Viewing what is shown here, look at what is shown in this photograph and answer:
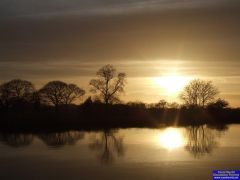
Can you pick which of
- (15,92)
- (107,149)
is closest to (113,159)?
(107,149)

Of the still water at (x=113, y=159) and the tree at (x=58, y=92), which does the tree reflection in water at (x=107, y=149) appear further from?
the tree at (x=58, y=92)

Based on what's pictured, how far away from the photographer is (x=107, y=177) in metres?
17.0

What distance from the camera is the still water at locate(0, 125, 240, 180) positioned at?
17594 millimetres

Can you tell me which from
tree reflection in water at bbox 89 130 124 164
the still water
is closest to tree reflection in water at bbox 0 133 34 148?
the still water

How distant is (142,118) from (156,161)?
131 ft

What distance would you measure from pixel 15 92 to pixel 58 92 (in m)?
8.73

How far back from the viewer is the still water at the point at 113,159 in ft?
57.7

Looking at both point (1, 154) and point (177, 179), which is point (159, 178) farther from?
point (1, 154)

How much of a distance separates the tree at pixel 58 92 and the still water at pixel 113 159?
4795 centimetres

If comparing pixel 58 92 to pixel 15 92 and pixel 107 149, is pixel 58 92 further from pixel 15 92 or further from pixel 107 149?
pixel 107 149

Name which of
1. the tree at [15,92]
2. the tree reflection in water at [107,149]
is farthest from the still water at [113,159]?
the tree at [15,92]

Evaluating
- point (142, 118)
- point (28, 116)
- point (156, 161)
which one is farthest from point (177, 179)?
point (142, 118)

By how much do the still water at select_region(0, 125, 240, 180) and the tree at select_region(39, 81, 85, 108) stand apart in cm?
4795

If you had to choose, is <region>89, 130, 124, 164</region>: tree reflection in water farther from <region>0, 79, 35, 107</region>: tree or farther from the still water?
<region>0, 79, 35, 107</region>: tree
